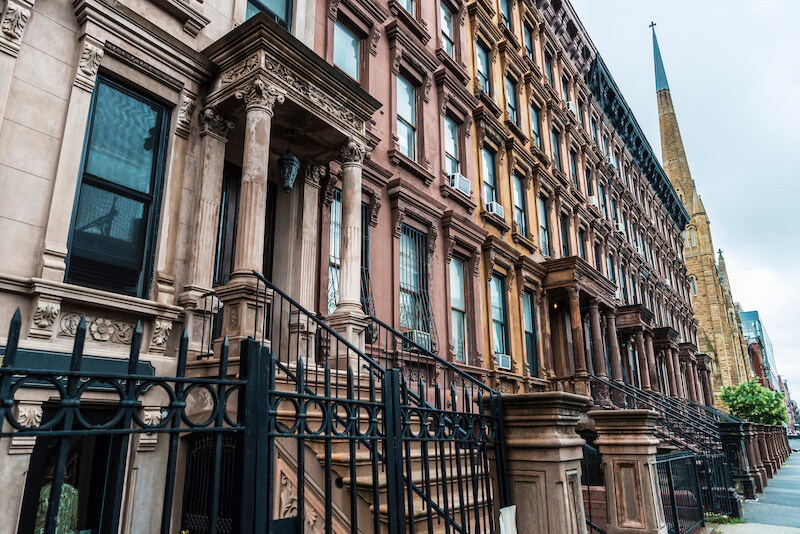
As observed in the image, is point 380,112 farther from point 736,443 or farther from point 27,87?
point 736,443

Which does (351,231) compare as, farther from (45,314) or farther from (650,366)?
(650,366)

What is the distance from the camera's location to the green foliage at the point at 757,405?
121ft

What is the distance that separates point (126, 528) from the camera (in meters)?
5.51

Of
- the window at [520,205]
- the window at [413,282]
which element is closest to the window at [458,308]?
the window at [413,282]

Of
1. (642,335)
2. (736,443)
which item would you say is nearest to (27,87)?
(736,443)

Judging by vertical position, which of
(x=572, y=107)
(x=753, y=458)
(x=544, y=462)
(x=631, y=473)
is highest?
(x=572, y=107)

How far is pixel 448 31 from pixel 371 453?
13710mm

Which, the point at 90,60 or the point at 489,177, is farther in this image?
the point at 489,177

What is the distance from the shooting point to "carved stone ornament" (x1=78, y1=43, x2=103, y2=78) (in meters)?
6.12

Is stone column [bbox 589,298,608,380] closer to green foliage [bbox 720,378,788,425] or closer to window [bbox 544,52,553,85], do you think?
window [bbox 544,52,553,85]

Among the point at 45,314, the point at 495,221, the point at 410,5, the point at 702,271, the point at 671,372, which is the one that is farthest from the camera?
the point at 702,271

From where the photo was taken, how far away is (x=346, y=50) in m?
11.0

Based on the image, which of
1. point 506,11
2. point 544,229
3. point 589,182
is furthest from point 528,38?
point 544,229

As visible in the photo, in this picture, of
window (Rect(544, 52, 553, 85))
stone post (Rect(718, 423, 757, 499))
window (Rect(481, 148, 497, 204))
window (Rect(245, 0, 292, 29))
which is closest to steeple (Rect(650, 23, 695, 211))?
window (Rect(544, 52, 553, 85))
